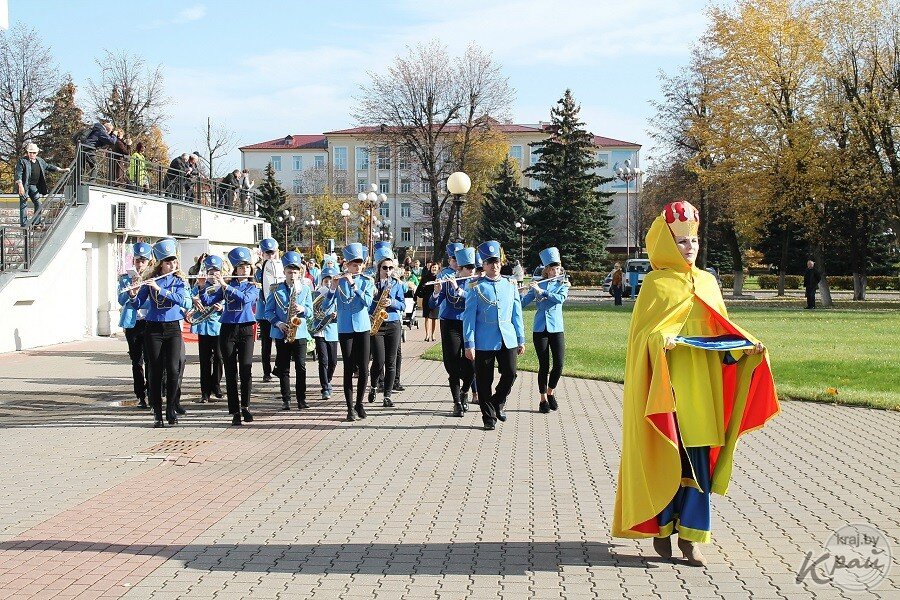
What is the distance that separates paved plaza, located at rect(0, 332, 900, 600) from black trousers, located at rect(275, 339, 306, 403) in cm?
36

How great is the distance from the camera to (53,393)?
49.2 ft

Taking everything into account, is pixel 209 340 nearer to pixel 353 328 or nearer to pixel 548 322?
pixel 353 328

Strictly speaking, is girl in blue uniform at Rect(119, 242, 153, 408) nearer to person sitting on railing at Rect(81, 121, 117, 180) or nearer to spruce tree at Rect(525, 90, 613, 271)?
person sitting on railing at Rect(81, 121, 117, 180)

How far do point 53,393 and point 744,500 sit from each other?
1059 centimetres

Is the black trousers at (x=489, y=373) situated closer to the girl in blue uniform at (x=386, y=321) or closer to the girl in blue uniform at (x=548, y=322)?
the girl in blue uniform at (x=548, y=322)

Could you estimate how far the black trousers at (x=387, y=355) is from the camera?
43.9 ft

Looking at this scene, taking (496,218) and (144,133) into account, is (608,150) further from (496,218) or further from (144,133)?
(144,133)

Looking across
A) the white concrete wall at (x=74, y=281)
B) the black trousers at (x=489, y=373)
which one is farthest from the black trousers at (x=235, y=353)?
the white concrete wall at (x=74, y=281)

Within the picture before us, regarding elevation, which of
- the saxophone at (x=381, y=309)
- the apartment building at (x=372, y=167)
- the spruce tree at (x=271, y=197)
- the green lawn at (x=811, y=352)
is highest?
the apartment building at (x=372, y=167)

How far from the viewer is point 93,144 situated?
83.4ft

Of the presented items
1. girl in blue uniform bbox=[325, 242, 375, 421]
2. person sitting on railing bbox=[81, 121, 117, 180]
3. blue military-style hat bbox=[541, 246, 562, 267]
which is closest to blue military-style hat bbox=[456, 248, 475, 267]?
blue military-style hat bbox=[541, 246, 562, 267]

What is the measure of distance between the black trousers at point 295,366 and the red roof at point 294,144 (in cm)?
12921

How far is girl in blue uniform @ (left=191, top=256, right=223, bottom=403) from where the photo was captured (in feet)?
42.1

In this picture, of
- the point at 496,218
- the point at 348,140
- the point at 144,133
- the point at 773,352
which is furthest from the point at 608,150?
the point at 773,352
